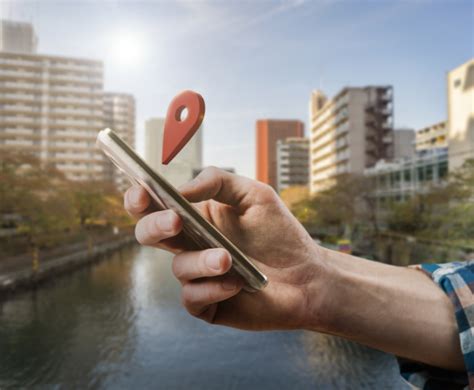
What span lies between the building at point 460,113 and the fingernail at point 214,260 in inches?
458

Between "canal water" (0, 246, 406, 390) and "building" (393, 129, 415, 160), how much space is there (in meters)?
15.4

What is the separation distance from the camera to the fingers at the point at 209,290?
379 mm

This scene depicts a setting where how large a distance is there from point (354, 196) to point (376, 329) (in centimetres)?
1353

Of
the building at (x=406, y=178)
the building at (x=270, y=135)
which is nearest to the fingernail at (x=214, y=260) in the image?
the building at (x=406, y=178)

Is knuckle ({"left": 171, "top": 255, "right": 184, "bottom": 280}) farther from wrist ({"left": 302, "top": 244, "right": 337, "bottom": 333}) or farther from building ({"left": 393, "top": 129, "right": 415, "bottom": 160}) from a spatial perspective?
building ({"left": 393, "top": 129, "right": 415, "bottom": 160})

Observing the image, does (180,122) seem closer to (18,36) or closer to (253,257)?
(253,257)

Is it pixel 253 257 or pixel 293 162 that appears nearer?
pixel 253 257

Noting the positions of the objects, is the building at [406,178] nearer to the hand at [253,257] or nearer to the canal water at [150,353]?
the canal water at [150,353]

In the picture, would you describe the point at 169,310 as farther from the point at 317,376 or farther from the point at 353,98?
the point at 353,98

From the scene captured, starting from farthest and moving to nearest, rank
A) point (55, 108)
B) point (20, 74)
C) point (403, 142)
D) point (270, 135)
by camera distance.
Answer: point (270, 135)
point (55, 108)
point (20, 74)
point (403, 142)

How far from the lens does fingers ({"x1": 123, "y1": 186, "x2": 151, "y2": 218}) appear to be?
0.35 meters

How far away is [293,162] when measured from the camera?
2870 cm

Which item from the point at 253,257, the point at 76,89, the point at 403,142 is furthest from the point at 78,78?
the point at 253,257

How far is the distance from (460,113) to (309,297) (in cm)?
1282
